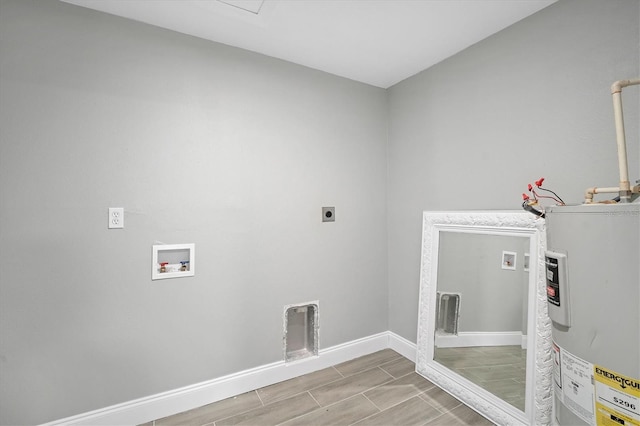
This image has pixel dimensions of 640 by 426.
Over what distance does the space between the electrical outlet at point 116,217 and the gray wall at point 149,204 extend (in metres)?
0.03

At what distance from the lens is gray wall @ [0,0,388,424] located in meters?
1.57

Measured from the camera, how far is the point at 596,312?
3.05ft

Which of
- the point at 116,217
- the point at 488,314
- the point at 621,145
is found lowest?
the point at 488,314

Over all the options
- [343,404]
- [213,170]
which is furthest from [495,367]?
[213,170]

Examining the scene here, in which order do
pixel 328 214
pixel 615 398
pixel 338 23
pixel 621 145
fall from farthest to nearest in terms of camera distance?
pixel 328 214 < pixel 338 23 < pixel 621 145 < pixel 615 398

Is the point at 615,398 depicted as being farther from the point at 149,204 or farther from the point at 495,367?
the point at 149,204

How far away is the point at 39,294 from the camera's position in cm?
158

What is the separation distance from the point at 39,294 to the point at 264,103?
183 centimetres

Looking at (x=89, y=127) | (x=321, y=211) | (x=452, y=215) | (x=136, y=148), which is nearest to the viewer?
(x=89, y=127)

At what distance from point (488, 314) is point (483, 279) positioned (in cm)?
23

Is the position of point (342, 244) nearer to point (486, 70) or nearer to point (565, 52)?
point (486, 70)

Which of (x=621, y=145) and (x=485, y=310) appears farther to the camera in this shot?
(x=485, y=310)

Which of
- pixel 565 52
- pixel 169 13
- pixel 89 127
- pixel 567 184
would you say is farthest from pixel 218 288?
pixel 565 52

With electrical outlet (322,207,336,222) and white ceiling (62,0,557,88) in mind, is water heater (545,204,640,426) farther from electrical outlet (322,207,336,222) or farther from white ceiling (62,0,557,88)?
electrical outlet (322,207,336,222)
